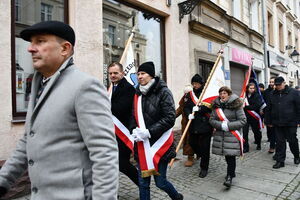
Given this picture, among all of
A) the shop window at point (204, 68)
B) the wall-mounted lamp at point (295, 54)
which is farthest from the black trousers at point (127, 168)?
the wall-mounted lamp at point (295, 54)

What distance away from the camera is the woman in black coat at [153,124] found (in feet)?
10.3

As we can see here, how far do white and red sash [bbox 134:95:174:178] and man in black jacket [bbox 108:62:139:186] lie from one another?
0.42m

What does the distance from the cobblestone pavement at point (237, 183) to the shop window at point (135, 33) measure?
2.55 metres

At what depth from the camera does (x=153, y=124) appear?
126 inches

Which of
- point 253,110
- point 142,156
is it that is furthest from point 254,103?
point 142,156

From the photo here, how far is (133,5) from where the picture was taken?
6570mm

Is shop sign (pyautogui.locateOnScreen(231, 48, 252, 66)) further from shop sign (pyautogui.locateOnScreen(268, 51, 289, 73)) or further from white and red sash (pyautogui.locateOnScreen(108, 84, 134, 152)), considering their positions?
white and red sash (pyautogui.locateOnScreen(108, 84, 134, 152))

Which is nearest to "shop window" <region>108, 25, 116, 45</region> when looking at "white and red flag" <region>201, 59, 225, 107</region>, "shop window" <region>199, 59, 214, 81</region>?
"white and red flag" <region>201, 59, 225, 107</region>

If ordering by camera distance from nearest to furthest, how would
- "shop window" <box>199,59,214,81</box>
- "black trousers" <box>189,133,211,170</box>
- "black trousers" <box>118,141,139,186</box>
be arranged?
"black trousers" <box>118,141,139,186</box>
"black trousers" <box>189,133,211,170</box>
"shop window" <box>199,59,214,81</box>

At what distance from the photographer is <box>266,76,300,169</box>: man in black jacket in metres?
5.52

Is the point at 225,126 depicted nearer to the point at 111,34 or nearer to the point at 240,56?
the point at 111,34

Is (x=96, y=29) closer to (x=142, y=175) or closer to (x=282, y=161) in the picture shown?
(x=142, y=175)

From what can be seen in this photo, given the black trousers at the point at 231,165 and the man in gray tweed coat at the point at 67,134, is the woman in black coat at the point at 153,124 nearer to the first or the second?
the black trousers at the point at 231,165

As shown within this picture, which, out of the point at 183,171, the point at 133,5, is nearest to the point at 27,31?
the point at 183,171
